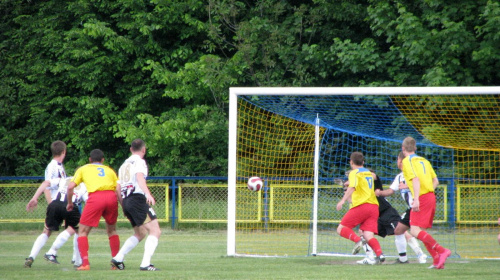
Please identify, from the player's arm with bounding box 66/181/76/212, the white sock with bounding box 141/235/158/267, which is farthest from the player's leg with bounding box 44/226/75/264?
the white sock with bounding box 141/235/158/267

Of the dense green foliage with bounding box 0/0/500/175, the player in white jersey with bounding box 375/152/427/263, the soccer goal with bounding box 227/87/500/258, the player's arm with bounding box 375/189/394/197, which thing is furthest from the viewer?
the dense green foliage with bounding box 0/0/500/175

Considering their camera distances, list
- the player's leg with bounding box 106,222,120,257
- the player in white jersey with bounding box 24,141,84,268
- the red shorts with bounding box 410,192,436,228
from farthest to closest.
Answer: the player in white jersey with bounding box 24,141,84,268, the player's leg with bounding box 106,222,120,257, the red shorts with bounding box 410,192,436,228

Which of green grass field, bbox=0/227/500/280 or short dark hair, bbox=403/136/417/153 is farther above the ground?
short dark hair, bbox=403/136/417/153

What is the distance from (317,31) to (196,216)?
7.98 metres

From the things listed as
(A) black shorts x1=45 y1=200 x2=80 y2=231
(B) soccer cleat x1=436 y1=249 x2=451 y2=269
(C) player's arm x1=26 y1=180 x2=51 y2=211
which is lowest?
(B) soccer cleat x1=436 y1=249 x2=451 y2=269

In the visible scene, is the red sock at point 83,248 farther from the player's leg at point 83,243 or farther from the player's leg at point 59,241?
the player's leg at point 59,241

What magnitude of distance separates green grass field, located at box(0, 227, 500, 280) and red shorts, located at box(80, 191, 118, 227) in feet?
2.00

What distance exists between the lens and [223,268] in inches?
316

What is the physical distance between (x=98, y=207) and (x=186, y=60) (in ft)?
46.8

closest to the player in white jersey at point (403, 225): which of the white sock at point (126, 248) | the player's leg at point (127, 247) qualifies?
the player's leg at point (127, 247)

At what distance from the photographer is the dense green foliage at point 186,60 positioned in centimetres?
1844

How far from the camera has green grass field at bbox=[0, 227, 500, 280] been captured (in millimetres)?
7152

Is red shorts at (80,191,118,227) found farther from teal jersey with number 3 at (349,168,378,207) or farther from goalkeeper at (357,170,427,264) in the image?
goalkeeper at (357,170,427,264)

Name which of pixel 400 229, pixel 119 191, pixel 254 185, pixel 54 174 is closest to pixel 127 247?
pixel 119 191
